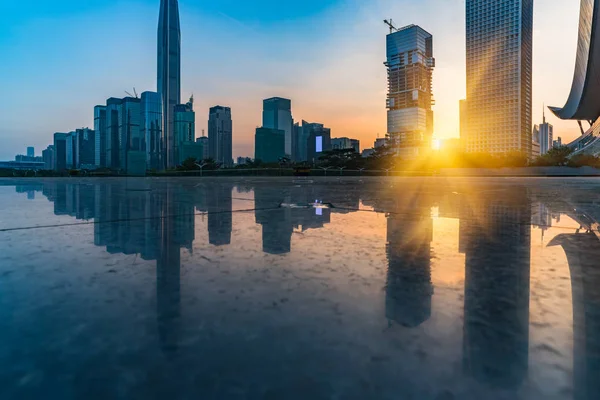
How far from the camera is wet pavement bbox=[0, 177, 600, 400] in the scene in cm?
175

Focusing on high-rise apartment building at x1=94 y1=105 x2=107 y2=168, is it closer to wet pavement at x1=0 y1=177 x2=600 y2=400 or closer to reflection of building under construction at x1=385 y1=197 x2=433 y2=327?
reflection of building under construction at x1=385 y1=197 x2=433 y2=327

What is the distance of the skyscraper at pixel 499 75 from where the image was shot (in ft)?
591

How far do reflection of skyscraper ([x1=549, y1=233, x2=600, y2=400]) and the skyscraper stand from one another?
7806 inches

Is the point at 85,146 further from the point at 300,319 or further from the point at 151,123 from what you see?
the point at 300,319

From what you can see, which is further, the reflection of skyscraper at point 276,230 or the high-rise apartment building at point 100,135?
the high-rise apartment building at point 100,135

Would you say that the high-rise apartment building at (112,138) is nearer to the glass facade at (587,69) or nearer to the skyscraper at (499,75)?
the skyscraper at (499,75)

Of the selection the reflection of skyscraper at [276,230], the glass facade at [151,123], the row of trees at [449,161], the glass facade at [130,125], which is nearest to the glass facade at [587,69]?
the row of trees at [449,161]

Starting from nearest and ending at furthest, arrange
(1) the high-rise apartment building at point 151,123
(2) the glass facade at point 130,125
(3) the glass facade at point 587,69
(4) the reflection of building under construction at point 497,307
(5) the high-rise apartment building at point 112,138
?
1. (4) the reflection of building under construction at point 497,307
2. (3) the glass facade at point 587,69
3. (1) the high-rise apartment building at point 151,123
4. (2) the glass facade at point 130,125
5. (5) the high-rise apartment building at point 112,138

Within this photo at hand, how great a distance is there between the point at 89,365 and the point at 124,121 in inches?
7750

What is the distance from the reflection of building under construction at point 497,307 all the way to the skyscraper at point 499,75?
651 ft

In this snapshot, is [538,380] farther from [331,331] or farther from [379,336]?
[331,331]

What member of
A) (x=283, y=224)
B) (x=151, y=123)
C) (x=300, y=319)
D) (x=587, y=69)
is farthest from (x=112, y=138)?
(x=300, y=319)

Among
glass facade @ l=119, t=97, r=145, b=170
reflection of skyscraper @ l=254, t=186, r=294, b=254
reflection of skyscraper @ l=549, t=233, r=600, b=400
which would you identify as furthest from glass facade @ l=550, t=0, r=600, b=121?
glass facade @ l=119, t=97, r=145, b=170

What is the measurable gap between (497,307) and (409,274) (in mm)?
924
